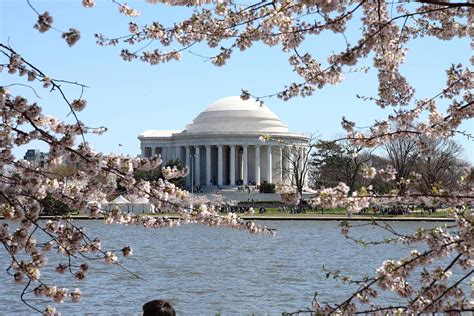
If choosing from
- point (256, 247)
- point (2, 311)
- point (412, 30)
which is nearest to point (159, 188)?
point (412, 30)

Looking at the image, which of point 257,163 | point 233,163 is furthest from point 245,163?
point 233,163

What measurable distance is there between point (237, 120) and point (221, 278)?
7453 cm

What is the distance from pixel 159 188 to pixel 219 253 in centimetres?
2125

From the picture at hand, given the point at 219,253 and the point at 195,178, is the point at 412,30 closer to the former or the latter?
the point at 219,253

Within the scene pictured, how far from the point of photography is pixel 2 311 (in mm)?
14562

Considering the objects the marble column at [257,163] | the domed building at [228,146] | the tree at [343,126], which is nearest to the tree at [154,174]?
the tree at [343,126]

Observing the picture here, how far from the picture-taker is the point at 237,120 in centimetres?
9375

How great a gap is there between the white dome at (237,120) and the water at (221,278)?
6073cm

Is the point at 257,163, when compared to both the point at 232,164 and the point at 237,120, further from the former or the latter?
the point at 237,120

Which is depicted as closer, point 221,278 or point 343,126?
point 343,126

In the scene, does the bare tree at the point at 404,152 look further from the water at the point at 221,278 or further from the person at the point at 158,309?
the water at the point at 221,278

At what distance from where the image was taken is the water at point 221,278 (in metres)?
15.3

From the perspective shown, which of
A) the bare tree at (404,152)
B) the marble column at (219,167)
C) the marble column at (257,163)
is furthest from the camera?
the marble column at (257,163)

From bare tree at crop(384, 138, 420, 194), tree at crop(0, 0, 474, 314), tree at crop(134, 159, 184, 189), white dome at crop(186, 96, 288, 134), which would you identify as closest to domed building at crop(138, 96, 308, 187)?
white dome at crop(186, 96, 288, 134)
